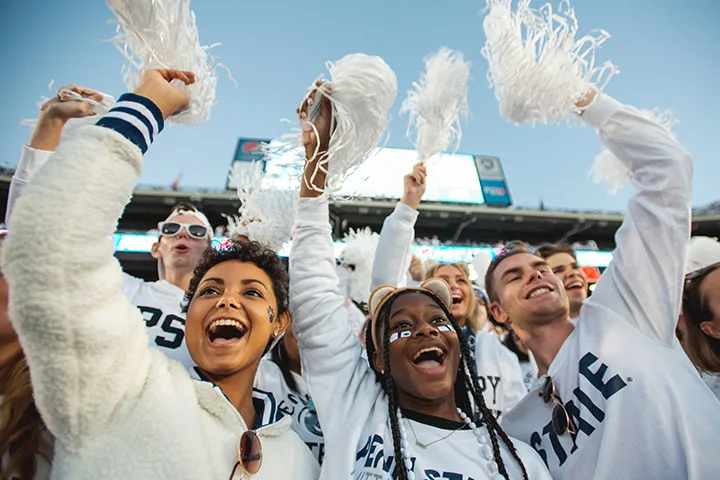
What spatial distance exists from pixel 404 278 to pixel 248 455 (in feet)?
5.28

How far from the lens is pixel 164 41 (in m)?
1.27

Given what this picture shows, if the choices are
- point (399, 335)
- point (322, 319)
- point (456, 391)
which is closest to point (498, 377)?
point (456, 391)

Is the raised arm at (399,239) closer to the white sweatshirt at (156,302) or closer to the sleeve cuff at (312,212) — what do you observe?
the sleeve cuff at (312,212)

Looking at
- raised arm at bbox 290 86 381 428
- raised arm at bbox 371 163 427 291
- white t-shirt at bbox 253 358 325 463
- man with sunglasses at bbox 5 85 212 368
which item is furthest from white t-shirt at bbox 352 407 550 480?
raised arm at bbox 371 163 427 291

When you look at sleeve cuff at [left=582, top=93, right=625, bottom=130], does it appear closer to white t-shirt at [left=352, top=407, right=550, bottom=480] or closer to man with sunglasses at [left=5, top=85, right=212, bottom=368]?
white t-shirt at [left=352, top=407, right=550, bottom=480]

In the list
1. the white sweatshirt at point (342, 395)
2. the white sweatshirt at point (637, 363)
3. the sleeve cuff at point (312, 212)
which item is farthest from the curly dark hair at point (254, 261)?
the white sweatshirt at point (637, 363)

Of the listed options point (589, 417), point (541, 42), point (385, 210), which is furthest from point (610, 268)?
point (385, 210)

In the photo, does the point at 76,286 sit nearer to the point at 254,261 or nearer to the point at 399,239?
the point at 254,261

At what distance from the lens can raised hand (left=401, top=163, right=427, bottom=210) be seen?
2429 millimetres

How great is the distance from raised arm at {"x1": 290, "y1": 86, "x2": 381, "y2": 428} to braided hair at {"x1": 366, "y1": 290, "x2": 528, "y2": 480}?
3.6 inches

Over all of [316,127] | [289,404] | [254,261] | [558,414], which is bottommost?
[289,404]

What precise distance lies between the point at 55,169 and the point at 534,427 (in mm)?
1945

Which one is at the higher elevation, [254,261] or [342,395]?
[254,261]

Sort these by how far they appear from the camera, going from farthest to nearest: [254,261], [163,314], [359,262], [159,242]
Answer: [359,262] → [159,242] → [163,314] → [254,261]
